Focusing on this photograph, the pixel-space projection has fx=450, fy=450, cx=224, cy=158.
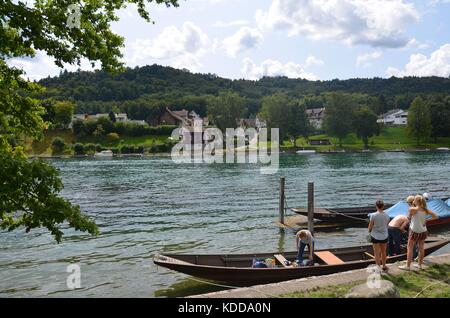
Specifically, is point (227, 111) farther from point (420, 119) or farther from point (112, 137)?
point (420, 119)

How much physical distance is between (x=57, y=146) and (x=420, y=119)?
349ft

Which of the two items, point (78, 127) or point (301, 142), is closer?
point (78, 127)

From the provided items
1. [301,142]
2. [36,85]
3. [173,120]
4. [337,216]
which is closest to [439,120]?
[301,142]

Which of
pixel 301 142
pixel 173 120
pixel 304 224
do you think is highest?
pixel 173 120

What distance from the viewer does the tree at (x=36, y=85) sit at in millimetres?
9133

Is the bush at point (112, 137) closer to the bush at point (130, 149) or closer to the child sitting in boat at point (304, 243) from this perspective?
the bush at point (130, 149)

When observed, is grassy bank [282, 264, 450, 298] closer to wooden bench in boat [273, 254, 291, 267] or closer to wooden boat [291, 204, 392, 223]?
wooden bench in boat [273, 254, 291, 267]

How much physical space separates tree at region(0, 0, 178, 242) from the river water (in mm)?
9762

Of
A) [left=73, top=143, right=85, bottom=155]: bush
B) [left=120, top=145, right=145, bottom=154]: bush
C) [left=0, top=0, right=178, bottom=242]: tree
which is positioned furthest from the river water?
[left=120, top=145, right=145, bottom=154]: bush

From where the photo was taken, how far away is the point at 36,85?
1152 cm

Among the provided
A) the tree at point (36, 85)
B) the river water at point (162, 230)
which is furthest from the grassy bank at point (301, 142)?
the tree at point (36, 85)

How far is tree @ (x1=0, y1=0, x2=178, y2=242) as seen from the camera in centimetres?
913
